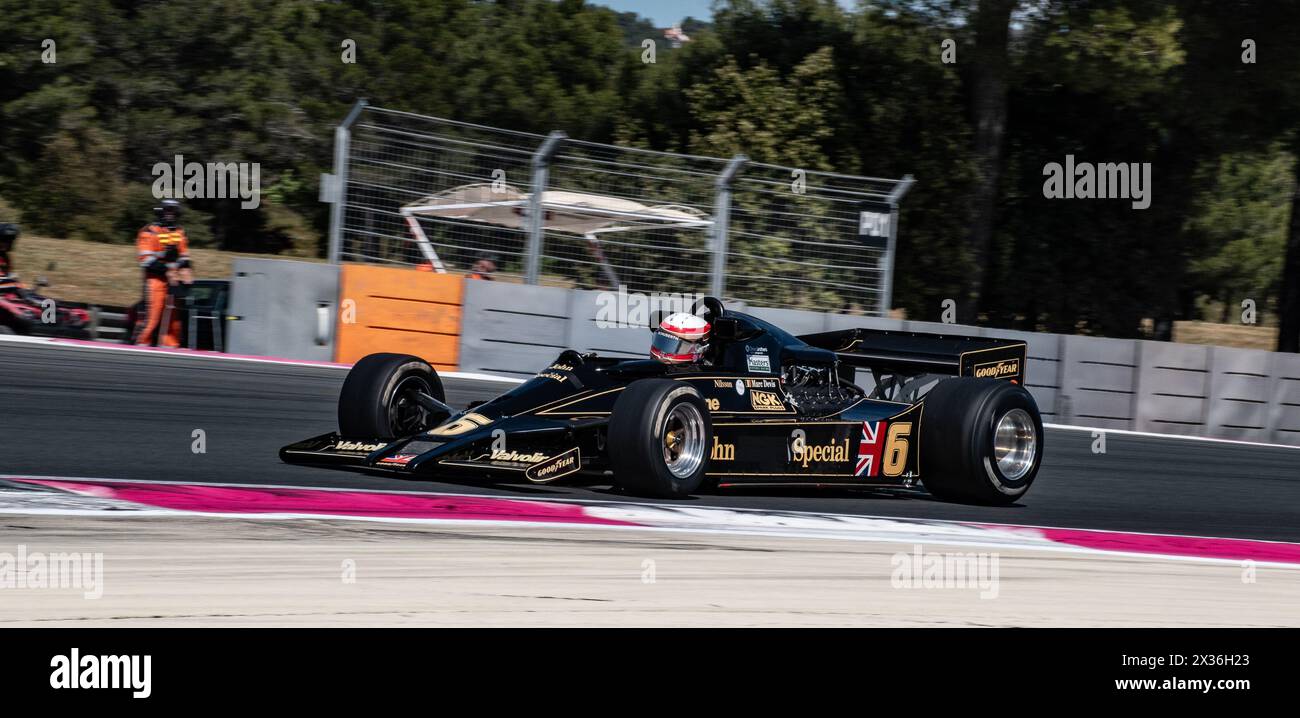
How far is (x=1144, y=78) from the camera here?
64.5 feet

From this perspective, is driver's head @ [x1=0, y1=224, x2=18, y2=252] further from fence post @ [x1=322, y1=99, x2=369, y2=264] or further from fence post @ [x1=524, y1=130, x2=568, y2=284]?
fence post @ [x1=524, y1=130, x2=568, y2=284]

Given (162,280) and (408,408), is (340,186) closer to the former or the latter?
(162,280)

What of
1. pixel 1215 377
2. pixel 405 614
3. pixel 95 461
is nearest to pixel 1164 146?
pixel 1215 377

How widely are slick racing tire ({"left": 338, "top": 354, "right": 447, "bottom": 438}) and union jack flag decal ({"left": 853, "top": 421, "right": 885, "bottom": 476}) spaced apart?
85.0 inches

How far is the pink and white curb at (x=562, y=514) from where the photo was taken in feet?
19.5

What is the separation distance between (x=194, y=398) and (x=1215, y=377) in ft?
30.8

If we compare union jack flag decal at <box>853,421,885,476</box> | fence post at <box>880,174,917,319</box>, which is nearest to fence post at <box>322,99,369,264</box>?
fence post at <box>880,174,917,319</box>

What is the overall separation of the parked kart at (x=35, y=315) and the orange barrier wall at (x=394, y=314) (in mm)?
2765

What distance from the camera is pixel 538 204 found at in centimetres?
1364

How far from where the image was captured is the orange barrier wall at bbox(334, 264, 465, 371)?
43.4ft

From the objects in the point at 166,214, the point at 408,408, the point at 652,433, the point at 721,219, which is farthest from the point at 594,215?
the point at 652,433

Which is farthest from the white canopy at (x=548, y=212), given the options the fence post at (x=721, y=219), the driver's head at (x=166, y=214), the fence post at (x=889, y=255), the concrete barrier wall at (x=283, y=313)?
the driver's head at (x=166, y=214)

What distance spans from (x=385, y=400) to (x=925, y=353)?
10.2ft

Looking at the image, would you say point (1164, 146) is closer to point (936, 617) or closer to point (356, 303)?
point (356, 303)
